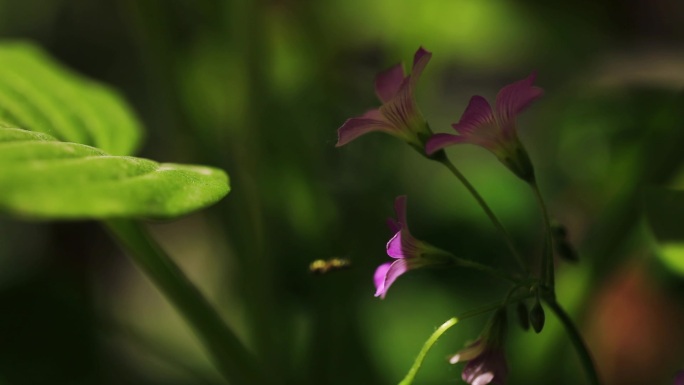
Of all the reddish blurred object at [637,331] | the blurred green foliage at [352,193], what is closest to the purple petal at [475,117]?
the blurred green foliage at [352,193]

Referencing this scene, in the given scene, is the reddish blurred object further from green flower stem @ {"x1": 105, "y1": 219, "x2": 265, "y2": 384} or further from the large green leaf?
the large green leaf

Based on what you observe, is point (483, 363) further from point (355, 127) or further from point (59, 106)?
point (59, 106)

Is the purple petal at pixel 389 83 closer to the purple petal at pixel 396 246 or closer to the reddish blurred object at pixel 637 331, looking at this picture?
the purple petal at pixel 396 246

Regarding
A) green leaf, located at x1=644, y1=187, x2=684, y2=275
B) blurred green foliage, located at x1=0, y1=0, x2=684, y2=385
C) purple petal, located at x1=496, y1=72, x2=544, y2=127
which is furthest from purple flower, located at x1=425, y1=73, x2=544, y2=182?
blurred green foliage, located at x1=0, y1=0, x2=684, y2=385

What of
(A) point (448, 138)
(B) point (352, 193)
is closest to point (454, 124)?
(A) point (448, 138)

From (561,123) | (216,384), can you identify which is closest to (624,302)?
(561,123)

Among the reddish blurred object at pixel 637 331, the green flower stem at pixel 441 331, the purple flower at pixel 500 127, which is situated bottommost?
the reddish blurred object at pixel 637 331
